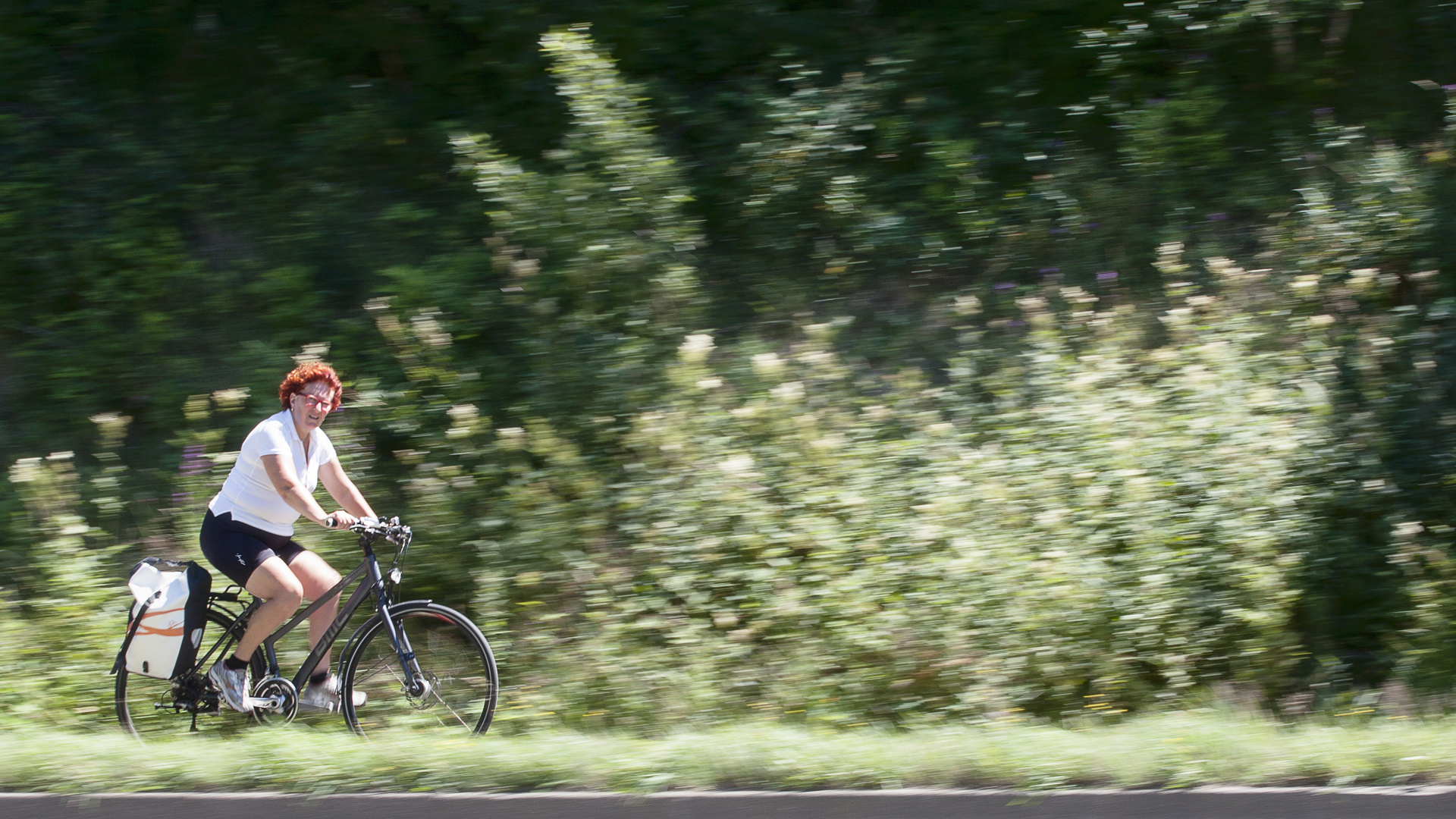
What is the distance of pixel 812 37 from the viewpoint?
24.4 ft

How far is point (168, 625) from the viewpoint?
16.2 ft

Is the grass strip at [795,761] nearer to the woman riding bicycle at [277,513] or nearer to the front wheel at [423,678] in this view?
the front wheel at [423,678]

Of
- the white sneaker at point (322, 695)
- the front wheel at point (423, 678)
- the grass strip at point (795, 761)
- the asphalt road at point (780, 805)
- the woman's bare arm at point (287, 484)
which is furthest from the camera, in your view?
the white sneaker at point (322, 695)

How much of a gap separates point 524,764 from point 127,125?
586 centimetres

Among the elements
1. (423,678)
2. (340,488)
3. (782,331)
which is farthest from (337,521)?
(782,331)

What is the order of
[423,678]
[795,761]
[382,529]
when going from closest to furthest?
[795,761] → [382,529] → [423,678]

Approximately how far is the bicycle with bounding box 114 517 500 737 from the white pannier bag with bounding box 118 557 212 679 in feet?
0.22

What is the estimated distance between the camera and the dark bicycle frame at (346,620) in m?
4.82

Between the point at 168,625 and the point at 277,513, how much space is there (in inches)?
29.2

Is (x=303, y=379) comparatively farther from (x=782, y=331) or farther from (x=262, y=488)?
(x=782, y=331)

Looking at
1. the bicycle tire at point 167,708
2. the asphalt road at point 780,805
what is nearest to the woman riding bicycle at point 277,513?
the bicycle tire at point 167,708

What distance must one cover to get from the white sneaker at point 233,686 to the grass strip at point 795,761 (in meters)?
0.40

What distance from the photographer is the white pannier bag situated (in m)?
4.94

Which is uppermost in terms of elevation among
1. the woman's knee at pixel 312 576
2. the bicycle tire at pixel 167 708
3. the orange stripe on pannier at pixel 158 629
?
the woman's knee at pixel 312 576
